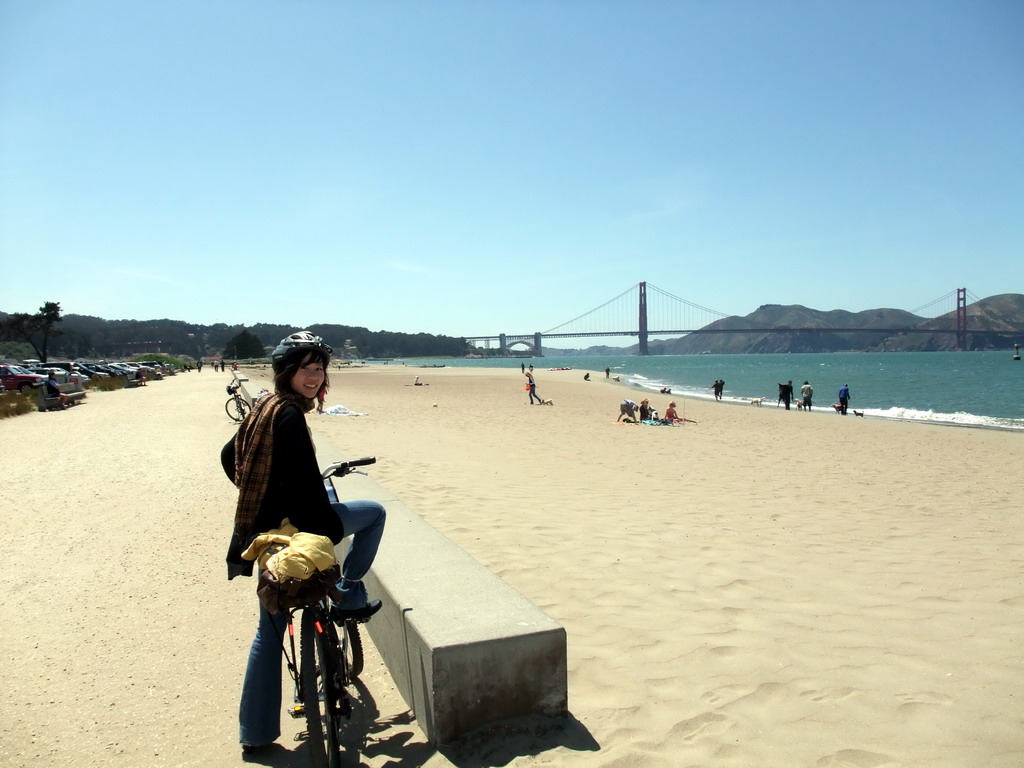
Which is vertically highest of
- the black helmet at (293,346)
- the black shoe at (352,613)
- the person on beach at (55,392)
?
the black helmet at (293,346)

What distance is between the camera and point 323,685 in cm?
239

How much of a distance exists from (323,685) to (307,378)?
107 centimetres

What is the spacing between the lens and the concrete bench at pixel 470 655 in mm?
2500

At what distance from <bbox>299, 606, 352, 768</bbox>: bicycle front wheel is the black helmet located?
2.92 feet

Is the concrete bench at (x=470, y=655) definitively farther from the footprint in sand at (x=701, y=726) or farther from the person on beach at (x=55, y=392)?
the person on beach at (x=55, y=392)

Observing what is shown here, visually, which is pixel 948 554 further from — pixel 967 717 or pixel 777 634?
pixel 967 717

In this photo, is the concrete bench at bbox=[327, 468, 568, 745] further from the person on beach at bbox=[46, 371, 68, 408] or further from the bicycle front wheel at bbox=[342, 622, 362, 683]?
the person on beach at bbox=[46, 371, 68, 408]

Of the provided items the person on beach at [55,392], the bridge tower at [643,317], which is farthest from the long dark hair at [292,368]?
the bridge tower at [643,317]

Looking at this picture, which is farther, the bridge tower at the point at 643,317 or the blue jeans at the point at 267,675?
the bridge tower at the point at 643,317

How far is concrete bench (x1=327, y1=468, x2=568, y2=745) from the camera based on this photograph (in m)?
2.50

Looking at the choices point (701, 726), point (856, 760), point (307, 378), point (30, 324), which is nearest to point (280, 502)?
point (307, 378)

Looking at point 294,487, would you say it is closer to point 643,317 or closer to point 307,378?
point 307,378

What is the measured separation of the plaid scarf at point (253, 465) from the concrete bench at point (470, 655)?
708 millimetres

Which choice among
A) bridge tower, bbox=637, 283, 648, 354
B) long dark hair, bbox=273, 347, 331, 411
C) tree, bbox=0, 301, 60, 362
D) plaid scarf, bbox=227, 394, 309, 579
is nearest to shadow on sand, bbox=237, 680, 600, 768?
plaid scarf, bbox=227, 394, 309, 579
